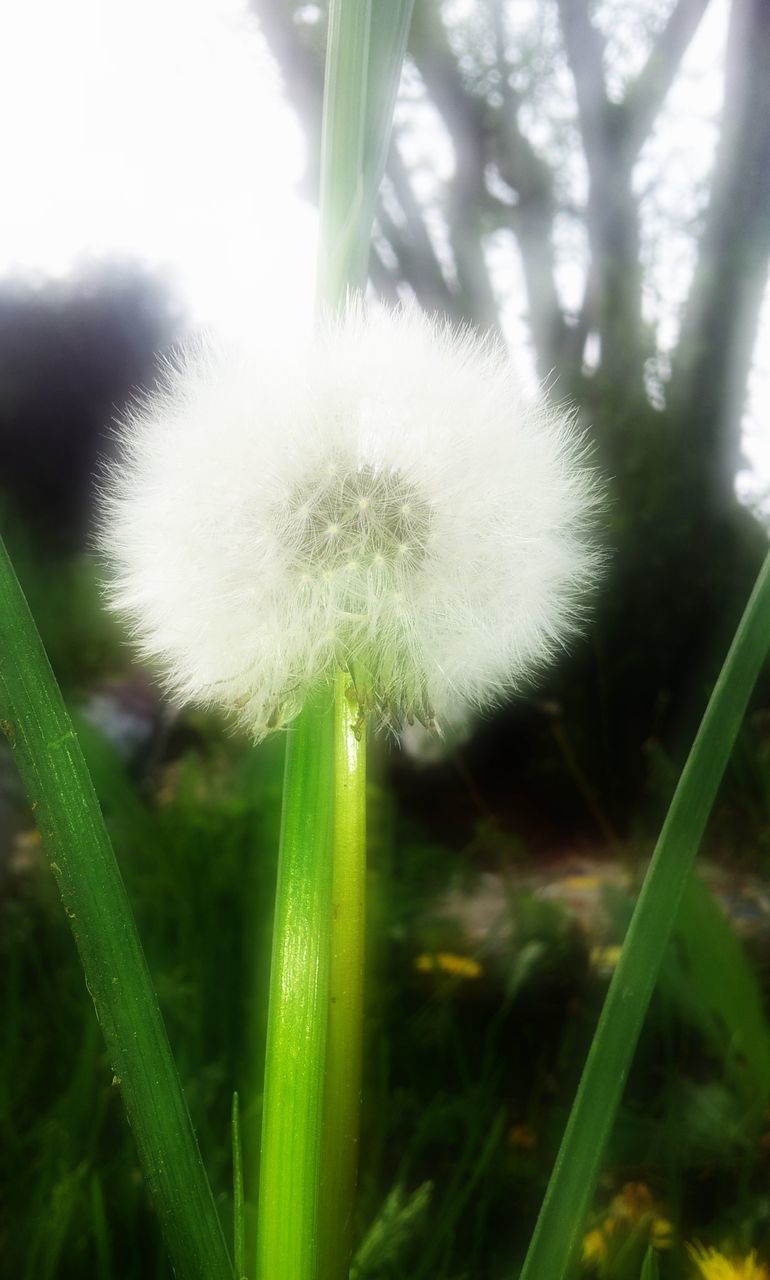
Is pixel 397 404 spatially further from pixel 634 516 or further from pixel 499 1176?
pixel 634 516

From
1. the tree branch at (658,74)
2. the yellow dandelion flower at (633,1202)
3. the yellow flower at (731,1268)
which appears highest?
the tree branch at (658,74)

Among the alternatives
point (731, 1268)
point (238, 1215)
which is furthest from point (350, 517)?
point (731, 1268)

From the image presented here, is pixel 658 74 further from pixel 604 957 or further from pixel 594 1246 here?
pixel 594 1246

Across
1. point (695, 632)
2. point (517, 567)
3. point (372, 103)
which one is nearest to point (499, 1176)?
point (517, 567)

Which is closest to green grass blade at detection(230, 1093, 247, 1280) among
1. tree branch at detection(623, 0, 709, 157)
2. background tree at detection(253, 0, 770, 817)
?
background tree at detection(253, 0, 770, 817)

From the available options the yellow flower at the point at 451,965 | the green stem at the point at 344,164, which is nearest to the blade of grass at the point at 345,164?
the green stem at the point at 344,164

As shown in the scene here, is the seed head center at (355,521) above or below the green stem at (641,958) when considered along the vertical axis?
above

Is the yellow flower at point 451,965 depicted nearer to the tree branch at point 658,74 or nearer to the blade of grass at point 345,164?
the blade of grass at point 345,164

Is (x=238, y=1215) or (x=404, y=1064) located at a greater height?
(x=238, y=1215)
